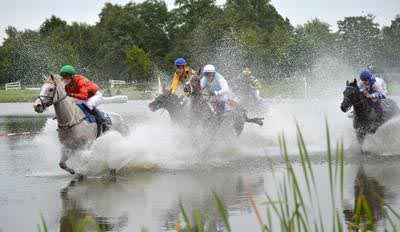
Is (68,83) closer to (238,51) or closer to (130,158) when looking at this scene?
(130,158)

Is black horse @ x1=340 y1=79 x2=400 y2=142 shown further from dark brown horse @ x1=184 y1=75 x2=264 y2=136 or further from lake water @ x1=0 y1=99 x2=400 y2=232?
dark brown horse @ x1=184 y1=75 x2=264 y2=136

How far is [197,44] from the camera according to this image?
74.6 m

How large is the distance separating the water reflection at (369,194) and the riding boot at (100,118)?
16.6ft

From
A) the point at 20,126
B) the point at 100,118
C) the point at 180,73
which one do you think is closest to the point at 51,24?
the point at 20,126

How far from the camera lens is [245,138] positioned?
2103 centimetres

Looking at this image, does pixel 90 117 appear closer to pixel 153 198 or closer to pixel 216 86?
pixel 153 198

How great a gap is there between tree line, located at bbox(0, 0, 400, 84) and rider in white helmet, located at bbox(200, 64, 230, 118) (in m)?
33.1

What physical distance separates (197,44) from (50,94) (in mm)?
60684

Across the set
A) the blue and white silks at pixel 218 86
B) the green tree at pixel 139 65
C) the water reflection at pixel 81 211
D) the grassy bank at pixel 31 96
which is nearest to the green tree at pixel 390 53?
the grassy bank at pixel 31 96

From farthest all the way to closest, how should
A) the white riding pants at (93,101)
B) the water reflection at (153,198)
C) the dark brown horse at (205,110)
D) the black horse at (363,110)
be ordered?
the black horse at (363,110) < the dark brown horse at (205,110) < the white riding pants at (93,101) < the water reflection at (153,198)

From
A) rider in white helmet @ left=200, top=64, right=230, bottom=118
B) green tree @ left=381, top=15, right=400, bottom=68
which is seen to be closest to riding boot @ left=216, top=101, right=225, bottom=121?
rider in white helmet @ left=200, top=64, right=230, bottom=118

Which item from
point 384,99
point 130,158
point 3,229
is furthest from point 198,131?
point 3,229

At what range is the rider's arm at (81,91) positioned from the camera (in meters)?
15.4

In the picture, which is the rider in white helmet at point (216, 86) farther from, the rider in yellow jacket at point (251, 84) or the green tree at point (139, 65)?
the green tree at point (139, 65)
